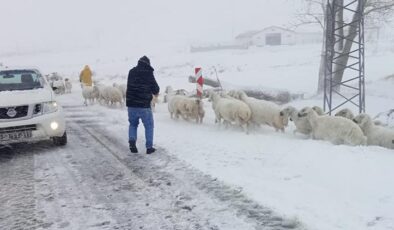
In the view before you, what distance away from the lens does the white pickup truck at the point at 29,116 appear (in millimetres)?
8727

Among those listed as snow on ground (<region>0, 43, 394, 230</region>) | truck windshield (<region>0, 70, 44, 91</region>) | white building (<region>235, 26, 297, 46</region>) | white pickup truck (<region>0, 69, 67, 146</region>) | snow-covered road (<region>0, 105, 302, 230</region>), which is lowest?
snow-covered road (<region>0, 105, 302, 230</region>)

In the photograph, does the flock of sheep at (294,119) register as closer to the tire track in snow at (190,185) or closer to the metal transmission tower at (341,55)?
the tire track in snow at (190,185)

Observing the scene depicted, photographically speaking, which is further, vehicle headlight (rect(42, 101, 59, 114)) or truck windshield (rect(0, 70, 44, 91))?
truck windshield (rect(0, 70, 44, 91))

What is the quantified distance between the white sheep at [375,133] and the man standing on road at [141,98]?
14.6 ft

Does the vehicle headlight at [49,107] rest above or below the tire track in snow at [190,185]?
above

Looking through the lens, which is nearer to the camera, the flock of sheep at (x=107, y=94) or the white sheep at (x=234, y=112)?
the white sheep at (x=234, y=112)

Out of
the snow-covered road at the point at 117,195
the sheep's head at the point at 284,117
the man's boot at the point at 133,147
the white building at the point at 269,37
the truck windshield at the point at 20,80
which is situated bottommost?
the snow-covered road at the point at 117,195

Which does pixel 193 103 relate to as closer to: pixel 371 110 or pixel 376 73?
pixel 371 110

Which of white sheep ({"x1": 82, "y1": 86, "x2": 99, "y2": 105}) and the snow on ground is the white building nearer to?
white sheep ({"x1": 82, "y1": 86, "x2": 99, "y2": 105})

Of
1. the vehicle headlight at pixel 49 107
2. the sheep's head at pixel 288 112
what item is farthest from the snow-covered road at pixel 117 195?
the sheep's head at pixel 288 112

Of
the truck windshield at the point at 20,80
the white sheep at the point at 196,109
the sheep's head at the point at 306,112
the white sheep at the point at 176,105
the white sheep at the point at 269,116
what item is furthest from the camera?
the white sheep at the point at 176,105

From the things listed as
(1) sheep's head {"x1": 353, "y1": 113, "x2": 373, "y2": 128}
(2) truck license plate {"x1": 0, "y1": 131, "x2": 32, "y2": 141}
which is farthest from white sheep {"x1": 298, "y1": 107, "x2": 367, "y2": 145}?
(2) truck license plate {"x1": 0, "y1": 131, "x2": 32, "y2": 141}

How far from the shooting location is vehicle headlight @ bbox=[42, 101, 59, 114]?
915 centimetres

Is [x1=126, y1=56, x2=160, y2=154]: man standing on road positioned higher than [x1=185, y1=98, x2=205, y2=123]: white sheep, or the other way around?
[x1=126, y1=56, x2=160, y2=154]: man standing on road
